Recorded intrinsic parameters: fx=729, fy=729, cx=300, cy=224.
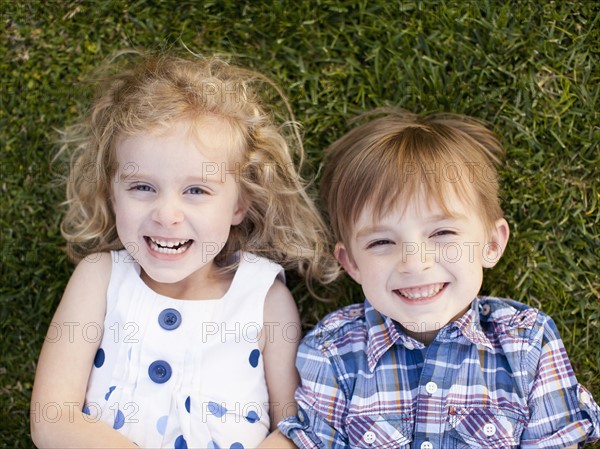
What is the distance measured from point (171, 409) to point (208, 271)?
480 mm

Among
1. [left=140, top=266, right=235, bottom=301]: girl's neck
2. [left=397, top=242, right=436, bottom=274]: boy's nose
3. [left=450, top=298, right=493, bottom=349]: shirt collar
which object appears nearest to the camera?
[left=397, top=242, right=436, bottom=274]: boy's nose

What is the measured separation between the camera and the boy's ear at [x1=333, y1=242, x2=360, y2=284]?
7.71 feet

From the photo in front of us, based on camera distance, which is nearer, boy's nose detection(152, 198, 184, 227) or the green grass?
boy's nose detection(152, 198, 184, 227)

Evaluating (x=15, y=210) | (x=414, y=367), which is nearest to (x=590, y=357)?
(x=414, y=367)

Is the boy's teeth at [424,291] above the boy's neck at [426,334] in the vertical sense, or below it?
above

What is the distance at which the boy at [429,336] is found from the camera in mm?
2158

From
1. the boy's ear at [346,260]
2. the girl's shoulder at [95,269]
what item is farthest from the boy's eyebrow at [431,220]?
the girl's shoulder at [95,269]

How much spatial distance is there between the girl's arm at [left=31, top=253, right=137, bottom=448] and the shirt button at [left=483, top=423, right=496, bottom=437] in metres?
1.07

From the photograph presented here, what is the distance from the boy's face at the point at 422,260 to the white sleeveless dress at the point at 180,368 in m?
0.42

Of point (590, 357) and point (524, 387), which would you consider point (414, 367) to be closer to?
point (524, 387)

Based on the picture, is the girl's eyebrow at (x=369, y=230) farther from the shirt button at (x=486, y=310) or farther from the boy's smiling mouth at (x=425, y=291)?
the shirt button at (x=486, y=310)

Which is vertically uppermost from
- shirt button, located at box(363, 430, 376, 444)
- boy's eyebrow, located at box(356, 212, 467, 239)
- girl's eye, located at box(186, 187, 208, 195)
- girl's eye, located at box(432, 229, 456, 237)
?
girl's eye, located at box(186, 187, 208, 195)

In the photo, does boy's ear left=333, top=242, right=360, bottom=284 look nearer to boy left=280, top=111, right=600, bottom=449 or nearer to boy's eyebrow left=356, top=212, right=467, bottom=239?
boy left=280, top=111, right=600, bottom=449

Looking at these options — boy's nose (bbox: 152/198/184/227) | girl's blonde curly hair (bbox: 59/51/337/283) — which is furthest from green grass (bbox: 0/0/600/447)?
boy's nose (bbox: 152/198/184/227)
